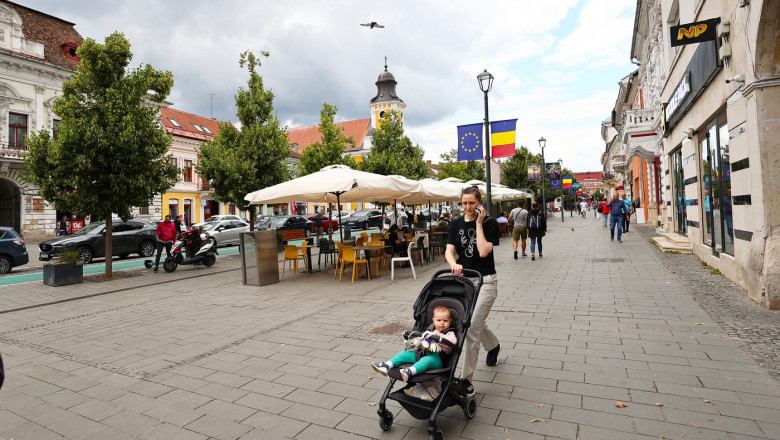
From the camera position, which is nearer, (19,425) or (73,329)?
(19,425)

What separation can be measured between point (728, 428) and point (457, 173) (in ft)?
145

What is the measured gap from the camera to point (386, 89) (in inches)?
3078

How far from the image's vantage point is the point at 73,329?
6.76 meters

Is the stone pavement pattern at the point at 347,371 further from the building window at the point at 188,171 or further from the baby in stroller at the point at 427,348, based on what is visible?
the building window at the point at 188,171

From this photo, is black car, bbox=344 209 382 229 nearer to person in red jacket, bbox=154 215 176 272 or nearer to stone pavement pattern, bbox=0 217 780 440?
person in red jacket, bbox=154 215 176 272

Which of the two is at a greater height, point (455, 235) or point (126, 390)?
point (455, 235)

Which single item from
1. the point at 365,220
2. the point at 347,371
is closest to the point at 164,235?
the point at 347,371

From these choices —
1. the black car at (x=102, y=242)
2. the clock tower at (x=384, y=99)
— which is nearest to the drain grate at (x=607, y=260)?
the black car at (x=102, y=242)

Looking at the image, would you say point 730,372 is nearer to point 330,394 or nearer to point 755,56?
point 330,394

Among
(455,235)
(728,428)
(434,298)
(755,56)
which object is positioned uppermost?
(755,56)

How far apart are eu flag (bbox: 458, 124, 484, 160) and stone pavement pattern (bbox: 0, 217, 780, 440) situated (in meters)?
5.64

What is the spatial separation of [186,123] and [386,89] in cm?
3937

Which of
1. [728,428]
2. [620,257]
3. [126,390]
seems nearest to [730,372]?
[728,428]

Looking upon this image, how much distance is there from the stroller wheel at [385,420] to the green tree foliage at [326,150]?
25385 millimetres
